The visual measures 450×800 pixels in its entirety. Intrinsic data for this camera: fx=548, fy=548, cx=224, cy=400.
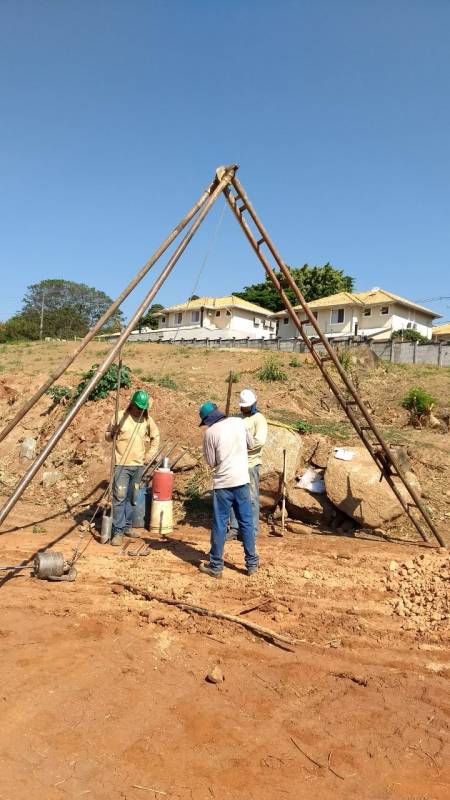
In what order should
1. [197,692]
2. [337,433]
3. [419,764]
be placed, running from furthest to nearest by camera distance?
[337,433], [197,692], [419,764]

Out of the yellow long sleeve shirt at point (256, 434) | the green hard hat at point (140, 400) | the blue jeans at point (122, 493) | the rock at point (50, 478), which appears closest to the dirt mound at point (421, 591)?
the yellow long sleeve shirt at point (256, 434)

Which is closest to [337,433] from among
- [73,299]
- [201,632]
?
[201,632]

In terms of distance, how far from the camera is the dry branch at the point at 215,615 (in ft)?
14.4

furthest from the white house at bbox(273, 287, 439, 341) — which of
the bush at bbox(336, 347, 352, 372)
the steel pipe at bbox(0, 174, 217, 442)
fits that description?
the steel pipe at bbox(0, 174, 217, 442)

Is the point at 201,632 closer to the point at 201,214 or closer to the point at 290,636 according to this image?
the point at 290,636

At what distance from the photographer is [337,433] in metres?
10.5

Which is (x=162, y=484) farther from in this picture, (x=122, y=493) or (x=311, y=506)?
(x=311, y=506)

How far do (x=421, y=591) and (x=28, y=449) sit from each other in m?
7.70

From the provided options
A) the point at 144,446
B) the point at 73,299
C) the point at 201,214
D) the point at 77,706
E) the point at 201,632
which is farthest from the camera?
the point at 73,299

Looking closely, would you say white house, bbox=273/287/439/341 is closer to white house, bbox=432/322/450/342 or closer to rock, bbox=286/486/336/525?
white house, bbox=432/322/450/342

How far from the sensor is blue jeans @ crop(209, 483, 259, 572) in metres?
5.73

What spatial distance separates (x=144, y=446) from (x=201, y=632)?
3.19 m

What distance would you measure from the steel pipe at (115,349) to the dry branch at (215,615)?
4.92 ft

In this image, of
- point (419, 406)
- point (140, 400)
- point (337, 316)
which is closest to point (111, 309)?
point (140, 400)
